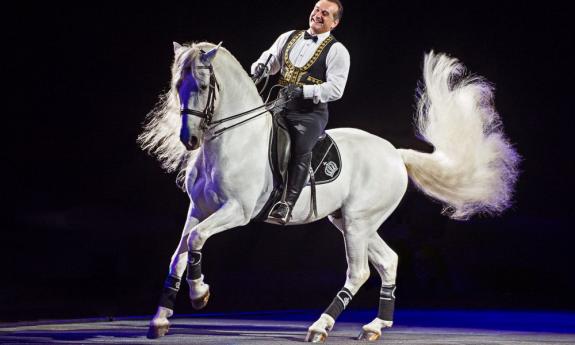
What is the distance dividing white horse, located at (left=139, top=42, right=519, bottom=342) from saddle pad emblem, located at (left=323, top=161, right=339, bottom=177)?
6cm

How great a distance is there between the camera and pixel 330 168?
468cm

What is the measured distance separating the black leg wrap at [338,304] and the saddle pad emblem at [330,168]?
2.25 ft

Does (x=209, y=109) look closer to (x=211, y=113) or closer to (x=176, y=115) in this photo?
(x=211, y=113)

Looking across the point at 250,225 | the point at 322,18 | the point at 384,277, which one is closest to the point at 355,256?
the point at 384,277

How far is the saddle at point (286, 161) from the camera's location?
173 inches

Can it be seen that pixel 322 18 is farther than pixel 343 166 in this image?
No

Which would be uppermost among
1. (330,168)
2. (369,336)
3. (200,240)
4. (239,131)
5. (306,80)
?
(306,80)

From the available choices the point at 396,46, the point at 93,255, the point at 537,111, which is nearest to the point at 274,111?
the point at 93,255

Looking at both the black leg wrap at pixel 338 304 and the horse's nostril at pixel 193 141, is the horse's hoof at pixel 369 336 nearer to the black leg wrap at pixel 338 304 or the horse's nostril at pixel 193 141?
the black leg wrap at pixel 338 304

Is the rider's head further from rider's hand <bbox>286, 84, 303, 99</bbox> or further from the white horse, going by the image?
the white horse

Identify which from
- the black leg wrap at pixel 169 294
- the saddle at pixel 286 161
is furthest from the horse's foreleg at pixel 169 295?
the saddle at pixel 286 161

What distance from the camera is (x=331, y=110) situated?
7.37 meters

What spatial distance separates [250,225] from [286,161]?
8.87 ft

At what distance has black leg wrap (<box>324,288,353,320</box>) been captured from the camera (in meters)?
4.56
